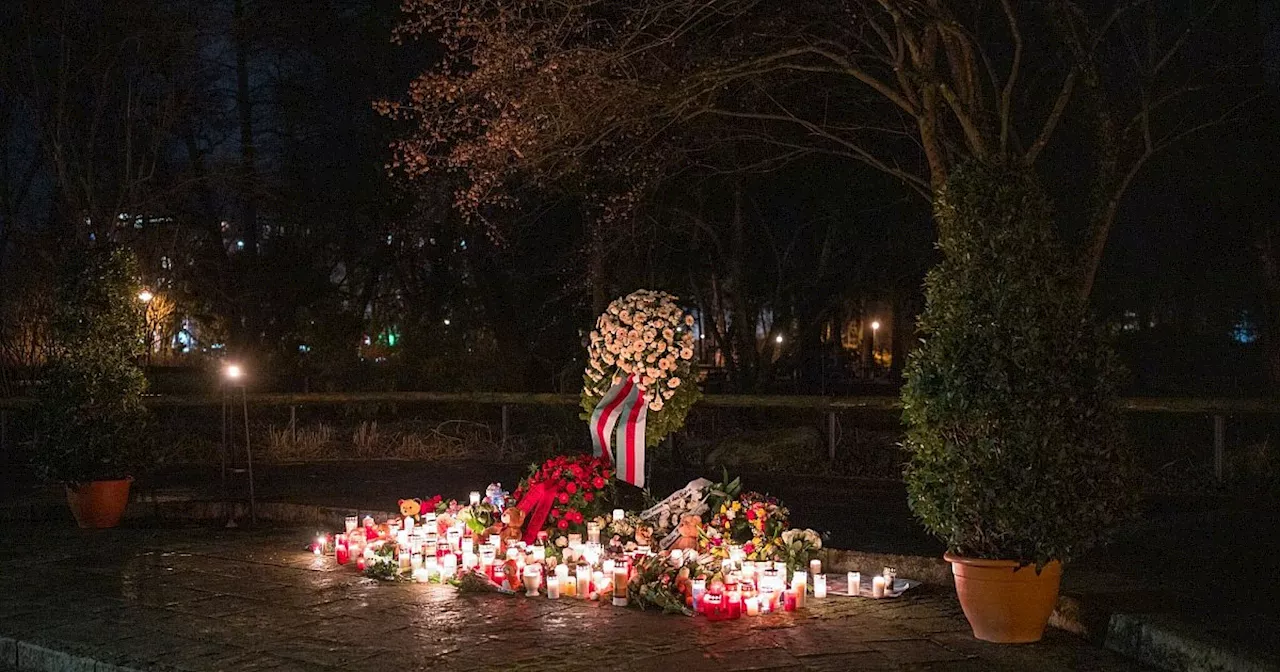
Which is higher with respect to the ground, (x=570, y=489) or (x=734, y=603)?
(x=570, y=489)

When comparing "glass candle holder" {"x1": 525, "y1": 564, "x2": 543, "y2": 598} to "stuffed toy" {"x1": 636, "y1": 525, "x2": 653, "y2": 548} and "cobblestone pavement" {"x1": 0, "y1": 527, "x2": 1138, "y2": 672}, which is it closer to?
"cobblestone pavement" {"x1": 0, "y1": 527, "x2": 1138, "y2": 672}

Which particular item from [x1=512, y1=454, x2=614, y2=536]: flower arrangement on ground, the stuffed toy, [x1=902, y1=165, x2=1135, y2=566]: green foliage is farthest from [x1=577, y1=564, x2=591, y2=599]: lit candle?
[x1=902, y1=165, x2=1135, y2=566]: green foliage

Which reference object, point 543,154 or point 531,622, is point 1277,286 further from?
point 531,622

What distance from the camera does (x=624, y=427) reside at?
11.0m

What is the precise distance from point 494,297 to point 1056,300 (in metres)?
18.8

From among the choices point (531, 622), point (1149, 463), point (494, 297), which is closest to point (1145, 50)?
point (1149, 463)

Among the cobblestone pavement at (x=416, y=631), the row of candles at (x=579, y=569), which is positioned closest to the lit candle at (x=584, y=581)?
the row of candles at (x=579, y=569)

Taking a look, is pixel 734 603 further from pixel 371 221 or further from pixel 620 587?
pixel 371 221

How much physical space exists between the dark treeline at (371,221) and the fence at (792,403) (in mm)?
2680

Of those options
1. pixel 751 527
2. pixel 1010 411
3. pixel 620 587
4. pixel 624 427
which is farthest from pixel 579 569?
pixel 1010 411

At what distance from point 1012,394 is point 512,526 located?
14.1 feet

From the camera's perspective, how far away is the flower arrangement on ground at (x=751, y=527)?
9.25 m

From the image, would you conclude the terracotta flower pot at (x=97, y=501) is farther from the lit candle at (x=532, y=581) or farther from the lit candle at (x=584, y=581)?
the lit candle at (x=584, y=581)

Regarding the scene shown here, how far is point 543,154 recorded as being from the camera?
1407 centimetres
